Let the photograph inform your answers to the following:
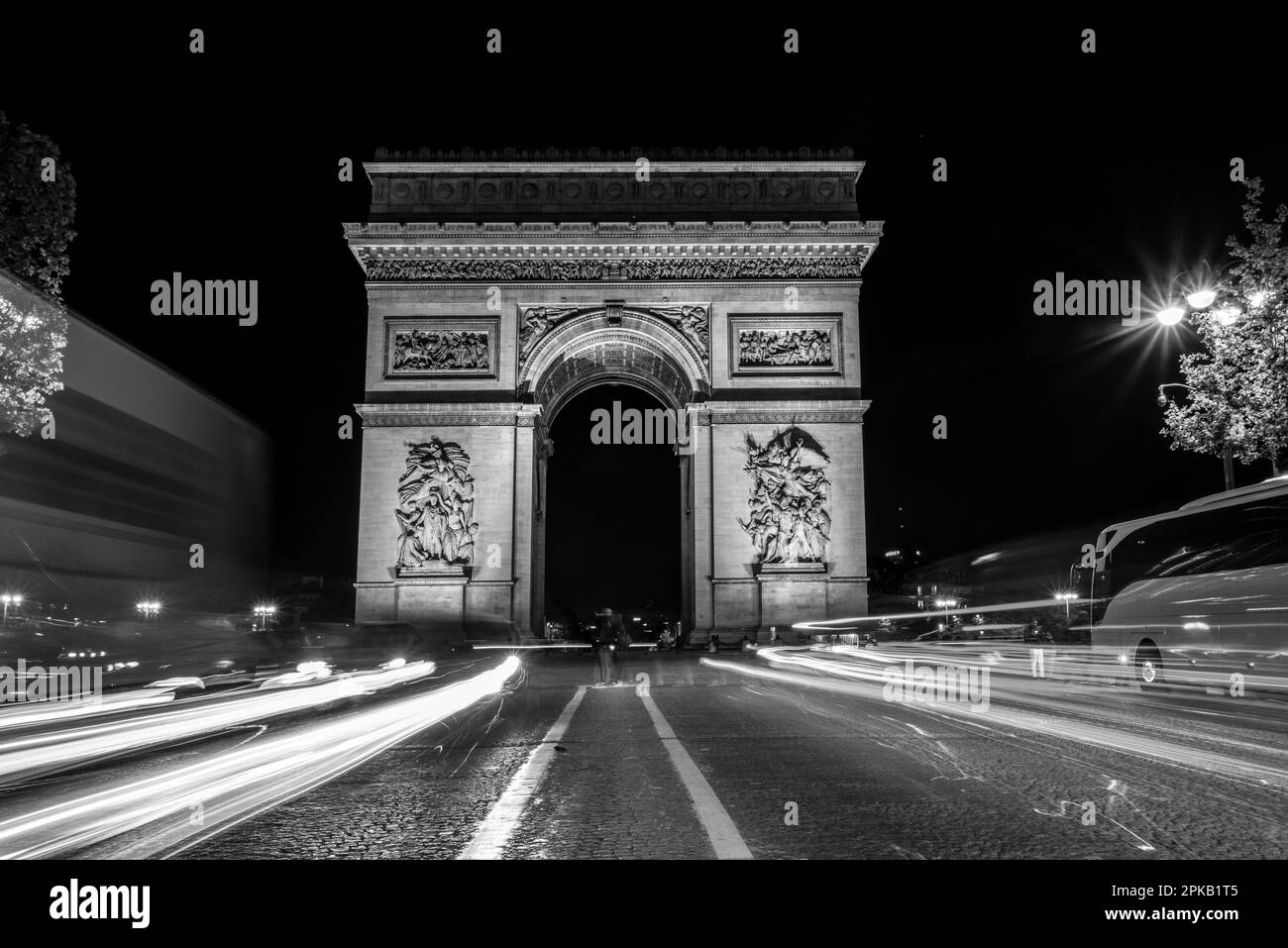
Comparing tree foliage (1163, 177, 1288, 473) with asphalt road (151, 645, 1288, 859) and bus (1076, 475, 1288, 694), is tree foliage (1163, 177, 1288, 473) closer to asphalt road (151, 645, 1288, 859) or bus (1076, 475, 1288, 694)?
bus (1076, 475, 1288, 694)

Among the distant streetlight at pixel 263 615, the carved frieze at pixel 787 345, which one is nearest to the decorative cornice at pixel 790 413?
the carved frieze at pixel 787 345

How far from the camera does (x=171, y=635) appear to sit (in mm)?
12523

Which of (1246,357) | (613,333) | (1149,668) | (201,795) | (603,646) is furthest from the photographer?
(613,333)

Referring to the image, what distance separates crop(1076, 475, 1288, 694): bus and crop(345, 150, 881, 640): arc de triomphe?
13.2 m

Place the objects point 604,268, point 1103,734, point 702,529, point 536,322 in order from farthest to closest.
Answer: point 604,268 → point 536,322 → point 702,529 → point 1103,734

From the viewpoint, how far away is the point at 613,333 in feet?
108

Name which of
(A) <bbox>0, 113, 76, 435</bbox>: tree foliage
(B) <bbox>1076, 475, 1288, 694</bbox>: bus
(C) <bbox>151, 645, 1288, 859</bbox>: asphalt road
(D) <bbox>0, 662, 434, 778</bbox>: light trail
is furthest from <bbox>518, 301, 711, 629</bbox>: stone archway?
(C) <bbox>151, 645, 1288, 859</bbox>: asphalt road

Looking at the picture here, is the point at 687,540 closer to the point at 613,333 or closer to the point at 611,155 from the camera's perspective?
the point at 613,333

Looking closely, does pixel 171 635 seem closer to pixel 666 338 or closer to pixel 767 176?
pixel 666 338

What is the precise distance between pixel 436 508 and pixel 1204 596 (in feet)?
70.7

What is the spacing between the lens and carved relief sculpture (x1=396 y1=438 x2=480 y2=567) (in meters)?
30.0

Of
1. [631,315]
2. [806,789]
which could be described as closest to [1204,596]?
[806,789]

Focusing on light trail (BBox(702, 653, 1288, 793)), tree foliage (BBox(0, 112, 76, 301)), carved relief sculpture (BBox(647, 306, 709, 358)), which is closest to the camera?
light trail (BBox(702, 653, 1288, 793))
